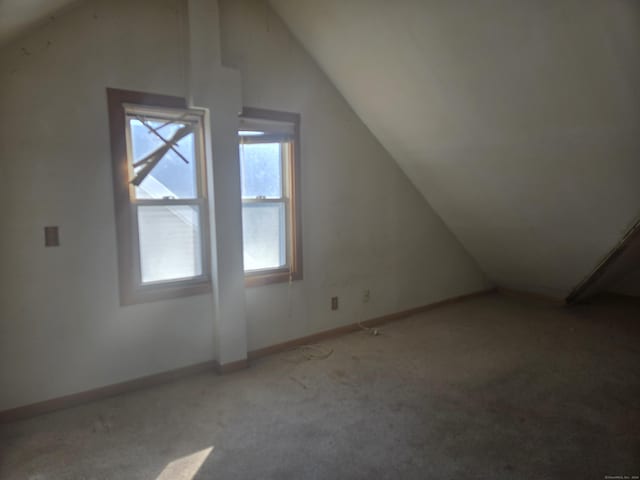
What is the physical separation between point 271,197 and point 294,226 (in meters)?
0.32

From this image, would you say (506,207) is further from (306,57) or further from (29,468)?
(29,468)

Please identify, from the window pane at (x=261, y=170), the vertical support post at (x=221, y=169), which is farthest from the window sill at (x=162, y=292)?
the window pane at (x=261, y=170)

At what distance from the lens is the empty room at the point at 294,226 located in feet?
6.73

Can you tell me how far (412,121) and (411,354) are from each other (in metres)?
1.98

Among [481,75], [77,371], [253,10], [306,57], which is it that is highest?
[253,10]

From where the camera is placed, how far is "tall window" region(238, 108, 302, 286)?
3.09 meters

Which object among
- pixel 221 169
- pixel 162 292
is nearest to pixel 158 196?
pixel 221 169

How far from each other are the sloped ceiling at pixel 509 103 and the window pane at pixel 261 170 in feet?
3.01

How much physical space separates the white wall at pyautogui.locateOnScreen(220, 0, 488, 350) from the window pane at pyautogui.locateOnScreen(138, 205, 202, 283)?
57 cm

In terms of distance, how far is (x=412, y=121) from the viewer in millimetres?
3262

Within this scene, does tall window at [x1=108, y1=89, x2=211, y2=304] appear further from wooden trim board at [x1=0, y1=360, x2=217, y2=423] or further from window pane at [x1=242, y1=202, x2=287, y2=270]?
wooden trim board at [x1=0, y1=360, x2=217, y2=423]

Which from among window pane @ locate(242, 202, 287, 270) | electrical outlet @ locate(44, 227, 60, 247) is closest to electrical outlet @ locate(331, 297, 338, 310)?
window pane @ locate(242, 202, 287, 270)

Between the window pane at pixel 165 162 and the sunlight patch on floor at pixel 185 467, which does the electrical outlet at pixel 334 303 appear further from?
the sunlight patch on floor at pixel 185 467

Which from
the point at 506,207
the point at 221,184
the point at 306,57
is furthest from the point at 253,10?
the point at 506,207
